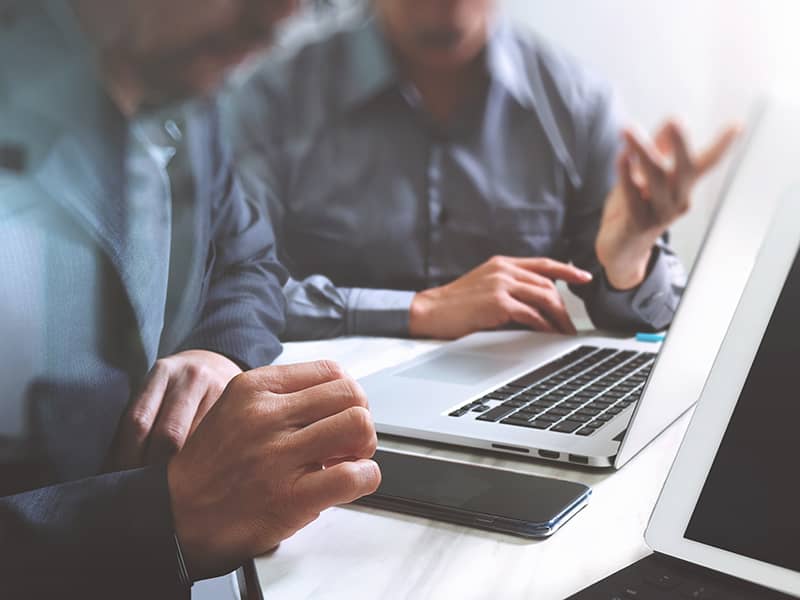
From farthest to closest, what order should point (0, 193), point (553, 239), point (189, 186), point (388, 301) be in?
1. point (553, 239)
2. point (388, 301)
3. point (189, 186)
4. point (0, 193)

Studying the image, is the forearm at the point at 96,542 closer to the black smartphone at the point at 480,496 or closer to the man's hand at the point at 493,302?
the black smartphone at the point at 480,496

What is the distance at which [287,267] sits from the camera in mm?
966

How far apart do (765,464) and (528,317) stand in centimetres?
68

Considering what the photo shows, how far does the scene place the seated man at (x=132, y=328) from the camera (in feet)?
1.92

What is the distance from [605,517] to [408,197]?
68 centimetres

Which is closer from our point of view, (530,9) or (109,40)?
(109,40)

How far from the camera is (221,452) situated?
1.92ft

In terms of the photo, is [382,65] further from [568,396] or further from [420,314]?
[568,396]

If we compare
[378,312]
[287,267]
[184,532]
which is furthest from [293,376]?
[378,312]

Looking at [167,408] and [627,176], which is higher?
[627,176]

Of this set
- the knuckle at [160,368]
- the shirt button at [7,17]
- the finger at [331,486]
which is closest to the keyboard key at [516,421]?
the finger at [331,486]

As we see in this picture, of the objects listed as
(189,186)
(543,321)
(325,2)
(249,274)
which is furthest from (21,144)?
(543,321)

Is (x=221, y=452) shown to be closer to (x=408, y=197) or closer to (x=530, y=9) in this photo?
(x=408, y=197)

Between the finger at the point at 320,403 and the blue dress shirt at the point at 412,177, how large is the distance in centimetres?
34
